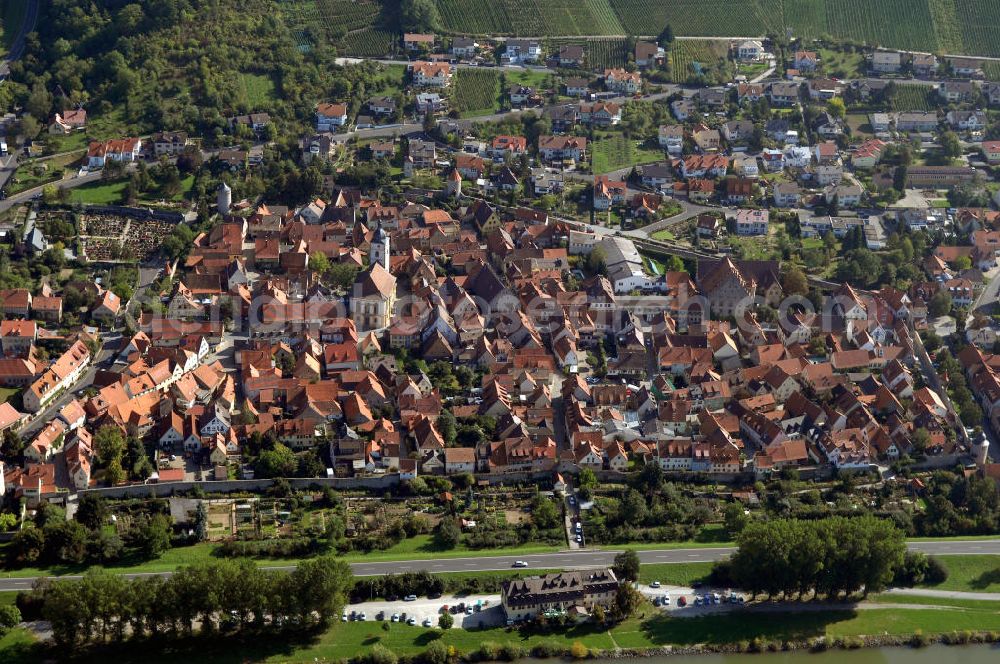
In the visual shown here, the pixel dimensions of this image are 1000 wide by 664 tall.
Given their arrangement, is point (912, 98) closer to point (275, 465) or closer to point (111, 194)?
point (111, 194)

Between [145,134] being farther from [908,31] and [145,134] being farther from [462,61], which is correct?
[908,31]

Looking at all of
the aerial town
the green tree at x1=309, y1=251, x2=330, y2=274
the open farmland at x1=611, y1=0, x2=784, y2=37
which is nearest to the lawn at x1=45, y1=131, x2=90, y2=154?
the aerial town

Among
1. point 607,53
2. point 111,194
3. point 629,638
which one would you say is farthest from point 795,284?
point 111,194

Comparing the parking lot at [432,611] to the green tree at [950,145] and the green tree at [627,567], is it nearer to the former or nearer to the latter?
the green tree at [627,567]

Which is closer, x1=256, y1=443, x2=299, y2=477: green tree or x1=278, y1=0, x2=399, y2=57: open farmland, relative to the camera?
x1=256, y1=443, x2=299, y2=477: green tree

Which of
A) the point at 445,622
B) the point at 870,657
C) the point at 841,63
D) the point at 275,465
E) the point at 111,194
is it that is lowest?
the point at 870,657

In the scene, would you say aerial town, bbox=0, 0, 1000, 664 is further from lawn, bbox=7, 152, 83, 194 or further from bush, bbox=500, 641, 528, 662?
lawn, bbox=7, 152, 83, 194
